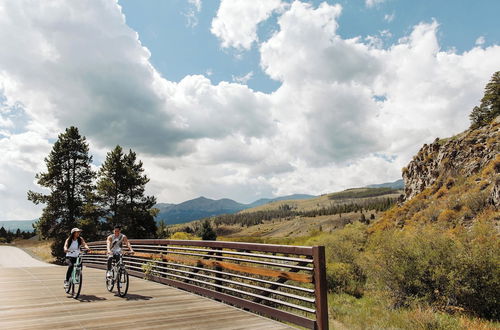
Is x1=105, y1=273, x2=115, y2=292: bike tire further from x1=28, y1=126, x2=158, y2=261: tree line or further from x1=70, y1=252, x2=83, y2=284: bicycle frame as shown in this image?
x1=28, y1=126, x2=158, y2=261: tree line

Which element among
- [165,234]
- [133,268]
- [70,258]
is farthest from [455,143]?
[70,258]

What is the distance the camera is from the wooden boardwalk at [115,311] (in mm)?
6780

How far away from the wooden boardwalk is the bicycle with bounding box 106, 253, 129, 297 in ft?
0.83

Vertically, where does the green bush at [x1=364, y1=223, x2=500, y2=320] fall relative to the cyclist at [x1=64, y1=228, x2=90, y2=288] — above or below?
below

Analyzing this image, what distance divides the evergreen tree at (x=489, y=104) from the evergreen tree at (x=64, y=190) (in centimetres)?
7704

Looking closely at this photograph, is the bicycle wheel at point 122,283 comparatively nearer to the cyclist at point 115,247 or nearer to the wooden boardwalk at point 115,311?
the wooden boardwalk at point 115,311

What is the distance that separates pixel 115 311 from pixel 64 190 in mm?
36158

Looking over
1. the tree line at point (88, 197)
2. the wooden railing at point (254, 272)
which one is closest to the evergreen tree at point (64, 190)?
the tree line at point (88, 197)

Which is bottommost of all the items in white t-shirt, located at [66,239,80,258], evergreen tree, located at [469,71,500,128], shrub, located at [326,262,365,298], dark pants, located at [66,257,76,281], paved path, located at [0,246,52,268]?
shrub, located at [326,262,365,298]

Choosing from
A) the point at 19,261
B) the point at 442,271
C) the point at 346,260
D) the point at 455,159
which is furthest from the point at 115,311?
the point at 455,159

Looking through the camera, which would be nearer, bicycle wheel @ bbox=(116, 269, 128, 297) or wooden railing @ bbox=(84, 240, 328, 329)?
wooden railing @ bbox=(84, 240, 328, 329)

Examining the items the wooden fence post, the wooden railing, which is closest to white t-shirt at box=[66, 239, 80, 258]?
the wooden railing

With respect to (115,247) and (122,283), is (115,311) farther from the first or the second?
(115,247)

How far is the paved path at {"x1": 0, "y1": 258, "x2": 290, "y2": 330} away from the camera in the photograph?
6775mm
